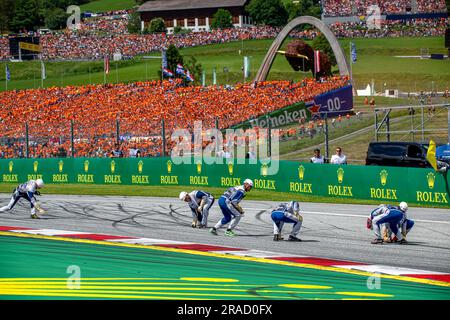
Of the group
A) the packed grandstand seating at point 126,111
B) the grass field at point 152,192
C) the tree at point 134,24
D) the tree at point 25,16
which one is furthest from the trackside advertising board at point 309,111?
the tree at point 25,16

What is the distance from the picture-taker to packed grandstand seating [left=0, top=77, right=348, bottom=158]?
36125 mm

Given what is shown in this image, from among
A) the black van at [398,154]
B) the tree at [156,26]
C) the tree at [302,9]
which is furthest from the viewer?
the tree at [302,9]

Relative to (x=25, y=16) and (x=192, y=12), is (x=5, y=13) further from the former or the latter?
(x=192, y=12)

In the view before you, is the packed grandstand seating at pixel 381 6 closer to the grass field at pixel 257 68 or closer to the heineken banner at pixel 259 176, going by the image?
the grass field at pixel 257 68

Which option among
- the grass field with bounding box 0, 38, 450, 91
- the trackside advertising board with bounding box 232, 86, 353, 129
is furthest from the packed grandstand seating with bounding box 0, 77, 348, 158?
the grass field with bounding box 0, 38, 450, 91

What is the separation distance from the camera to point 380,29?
11850 centimetres

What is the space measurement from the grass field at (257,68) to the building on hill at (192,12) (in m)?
32.3

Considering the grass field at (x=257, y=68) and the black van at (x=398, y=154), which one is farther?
the grass field at (x=257, y=68)

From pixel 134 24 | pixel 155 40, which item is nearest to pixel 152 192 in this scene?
pixel 155 40

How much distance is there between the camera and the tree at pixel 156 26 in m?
146

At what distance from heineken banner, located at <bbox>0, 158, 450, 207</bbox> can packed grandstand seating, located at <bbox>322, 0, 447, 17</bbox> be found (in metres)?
92.3

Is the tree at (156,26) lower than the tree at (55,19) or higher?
lower

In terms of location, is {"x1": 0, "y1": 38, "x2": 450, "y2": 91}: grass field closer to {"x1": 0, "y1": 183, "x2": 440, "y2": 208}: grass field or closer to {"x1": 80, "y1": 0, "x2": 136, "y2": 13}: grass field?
{"x1": 0, "y1": 183, "x2": 440, "y2": 208}: grass field
